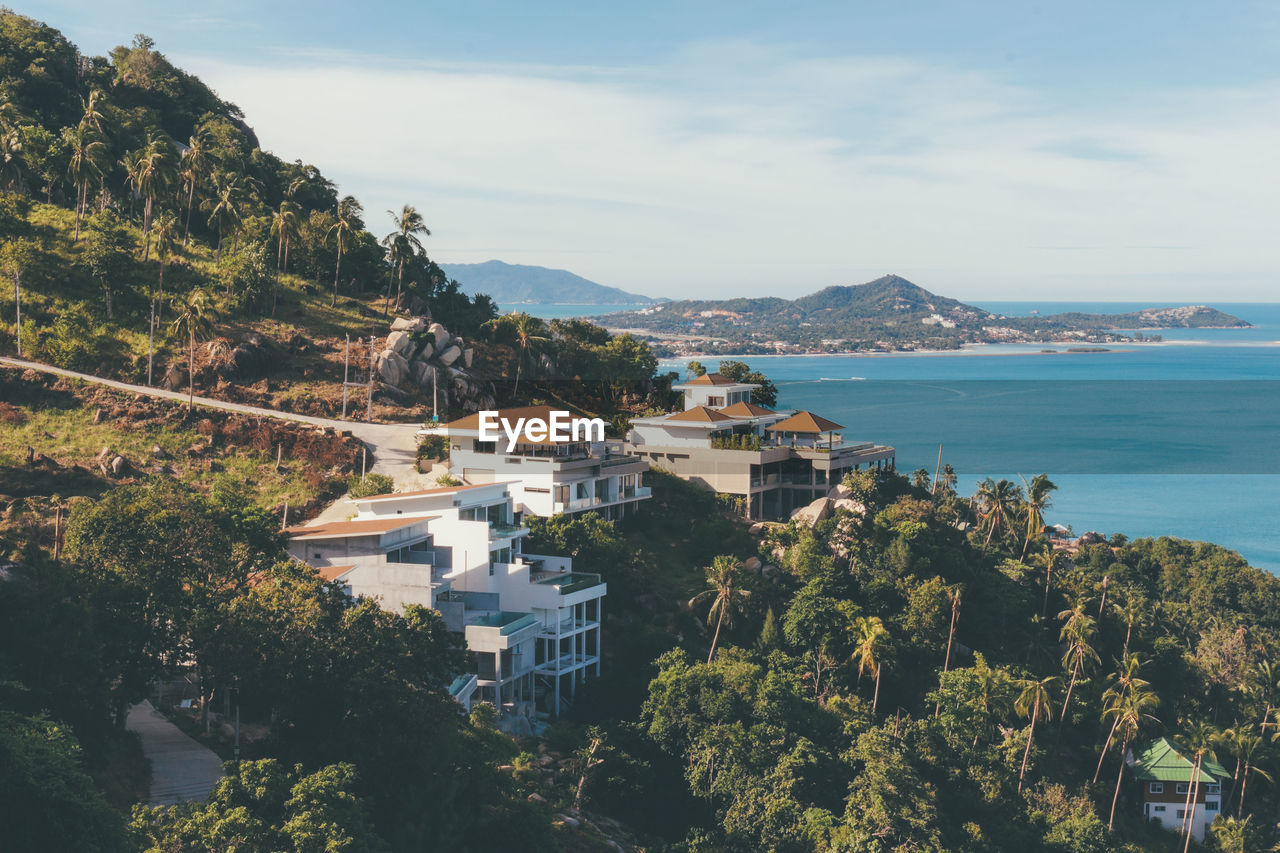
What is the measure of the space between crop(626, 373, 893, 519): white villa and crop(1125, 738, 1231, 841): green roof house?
88.8 ft

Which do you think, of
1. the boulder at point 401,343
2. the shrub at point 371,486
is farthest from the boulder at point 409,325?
the shrub at point 371,486

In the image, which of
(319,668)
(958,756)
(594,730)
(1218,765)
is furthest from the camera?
(1218,765)

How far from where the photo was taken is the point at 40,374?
76.8 meters

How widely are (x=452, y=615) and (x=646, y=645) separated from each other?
479 inches

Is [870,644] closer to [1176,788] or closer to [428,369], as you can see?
[1176,788]

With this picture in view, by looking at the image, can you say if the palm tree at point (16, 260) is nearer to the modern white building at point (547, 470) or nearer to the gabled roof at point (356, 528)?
the modern white building at point (547, 470)

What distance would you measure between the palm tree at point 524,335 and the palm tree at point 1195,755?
178ft

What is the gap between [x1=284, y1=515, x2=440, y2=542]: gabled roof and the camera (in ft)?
172

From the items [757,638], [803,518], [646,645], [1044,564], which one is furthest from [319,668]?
[1044,564]

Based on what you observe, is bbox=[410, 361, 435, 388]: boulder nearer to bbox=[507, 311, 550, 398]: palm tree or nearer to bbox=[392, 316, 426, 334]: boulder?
bbox=[392, 316, 426, 334]: boulder

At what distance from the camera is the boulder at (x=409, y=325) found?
9244cm

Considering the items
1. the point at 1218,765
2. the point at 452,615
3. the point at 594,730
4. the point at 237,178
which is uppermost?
the point at 237,178

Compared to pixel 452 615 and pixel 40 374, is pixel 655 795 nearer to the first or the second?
pixel 452 615

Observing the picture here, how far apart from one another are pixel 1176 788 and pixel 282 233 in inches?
3060
